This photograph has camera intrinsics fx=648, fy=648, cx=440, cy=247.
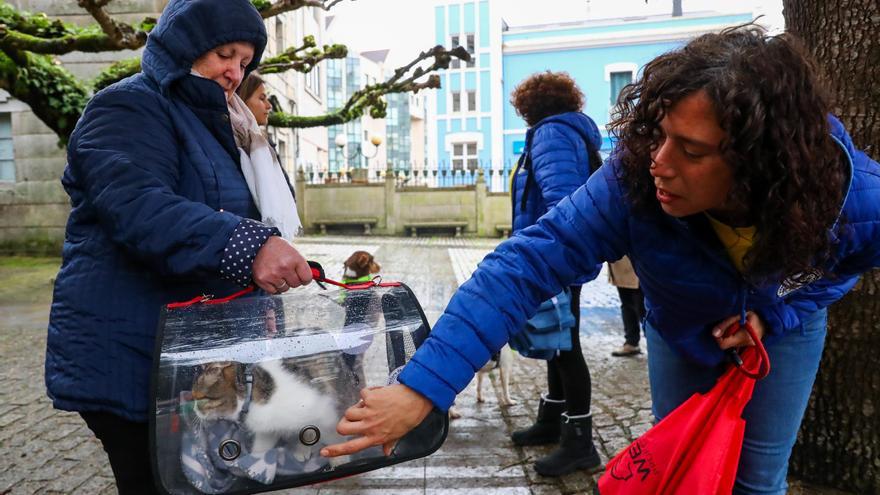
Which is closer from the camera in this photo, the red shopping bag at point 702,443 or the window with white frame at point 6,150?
the red shopping bag at point 702,443

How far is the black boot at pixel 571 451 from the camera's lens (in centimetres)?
328

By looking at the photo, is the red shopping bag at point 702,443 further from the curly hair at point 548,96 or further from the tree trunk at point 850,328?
the curly hair at point 548,96

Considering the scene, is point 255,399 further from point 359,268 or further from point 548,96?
point 359,268

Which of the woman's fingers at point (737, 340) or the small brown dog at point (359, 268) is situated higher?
the woman's fingers at point (737, 340)

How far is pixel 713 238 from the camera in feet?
5.29

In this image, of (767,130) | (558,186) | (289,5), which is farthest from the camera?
(289,5)

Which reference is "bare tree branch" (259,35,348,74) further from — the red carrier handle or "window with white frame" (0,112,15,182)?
the red carrier handle

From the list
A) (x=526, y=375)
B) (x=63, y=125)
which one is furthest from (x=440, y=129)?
(x=526, y=375)

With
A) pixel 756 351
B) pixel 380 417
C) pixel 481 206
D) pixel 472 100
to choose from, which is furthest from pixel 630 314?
pixel 472 100

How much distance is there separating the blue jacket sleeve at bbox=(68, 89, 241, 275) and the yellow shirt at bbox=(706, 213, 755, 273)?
1186 millimetres

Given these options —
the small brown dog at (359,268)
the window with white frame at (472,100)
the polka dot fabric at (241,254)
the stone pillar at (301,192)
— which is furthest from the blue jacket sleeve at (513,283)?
the window with white frame at (472,100)

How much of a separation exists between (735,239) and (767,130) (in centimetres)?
32

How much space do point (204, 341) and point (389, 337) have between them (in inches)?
17.1

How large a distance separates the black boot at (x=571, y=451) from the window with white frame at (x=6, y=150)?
14701mm
